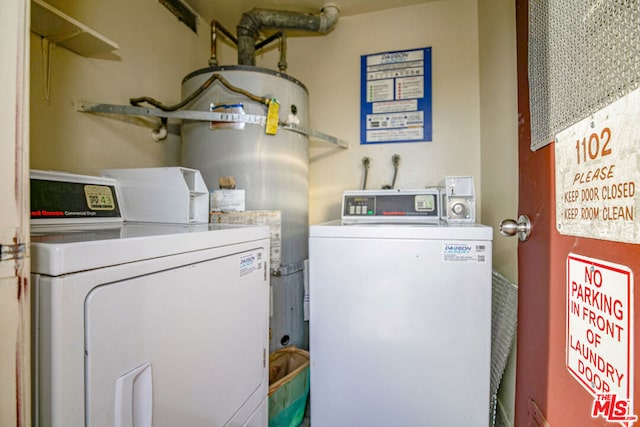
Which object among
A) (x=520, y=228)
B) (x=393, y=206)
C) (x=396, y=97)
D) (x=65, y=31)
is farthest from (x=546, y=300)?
(x=65, y=31)

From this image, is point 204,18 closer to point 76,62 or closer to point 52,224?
point 76,62

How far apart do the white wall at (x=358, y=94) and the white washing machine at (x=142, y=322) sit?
1.15 metres

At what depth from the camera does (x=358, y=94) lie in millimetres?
1998

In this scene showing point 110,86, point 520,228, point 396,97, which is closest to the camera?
point 520,228

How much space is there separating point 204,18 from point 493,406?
278 centimetres

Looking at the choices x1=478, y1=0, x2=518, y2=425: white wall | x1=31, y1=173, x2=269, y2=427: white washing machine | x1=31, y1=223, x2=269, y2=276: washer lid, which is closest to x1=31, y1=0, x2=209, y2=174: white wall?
x1=31, y1=173, x2=269, y2=427: white washing machine

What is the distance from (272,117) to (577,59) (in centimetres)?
117

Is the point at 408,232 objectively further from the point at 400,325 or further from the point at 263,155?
the point at 263,155

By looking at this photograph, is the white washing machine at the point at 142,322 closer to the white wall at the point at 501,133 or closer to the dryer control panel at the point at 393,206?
the dryer control panel at the point at 393,206

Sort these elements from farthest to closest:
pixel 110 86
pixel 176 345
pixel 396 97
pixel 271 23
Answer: pixel 396 97
pixel 271 23
pixel 110 86
pixel 176 345

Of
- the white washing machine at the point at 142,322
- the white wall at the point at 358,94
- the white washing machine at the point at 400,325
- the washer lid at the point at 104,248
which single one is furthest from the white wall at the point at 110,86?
the white washing machine at the point at 400,325

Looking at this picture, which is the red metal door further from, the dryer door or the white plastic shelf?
the white plastic shelf

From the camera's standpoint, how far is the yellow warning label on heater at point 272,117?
144cm

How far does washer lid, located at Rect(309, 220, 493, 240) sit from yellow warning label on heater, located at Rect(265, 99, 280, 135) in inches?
23.2
